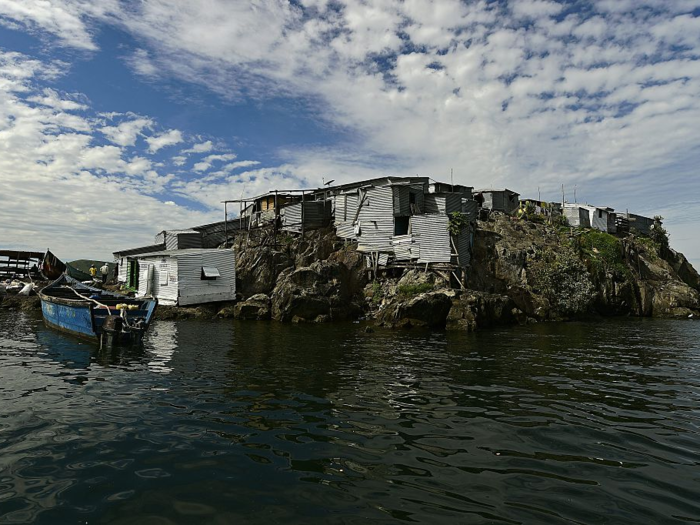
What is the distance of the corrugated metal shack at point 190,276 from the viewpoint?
1476 inches

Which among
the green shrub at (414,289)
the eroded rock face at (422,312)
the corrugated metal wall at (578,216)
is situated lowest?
the eroded rock face at (422,312)

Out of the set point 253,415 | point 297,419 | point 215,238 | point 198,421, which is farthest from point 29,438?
point 215,238

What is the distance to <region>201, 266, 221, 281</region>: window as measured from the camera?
125ft

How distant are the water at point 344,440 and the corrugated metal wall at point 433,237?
22.2 m

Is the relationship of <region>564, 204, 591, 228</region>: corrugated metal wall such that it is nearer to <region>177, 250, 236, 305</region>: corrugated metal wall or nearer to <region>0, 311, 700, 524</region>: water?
<region>0, 311, 700, 524</region>: water

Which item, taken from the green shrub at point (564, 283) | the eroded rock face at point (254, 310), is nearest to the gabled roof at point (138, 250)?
the eroded rock face at point (254, 310)

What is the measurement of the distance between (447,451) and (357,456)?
1.76 metres

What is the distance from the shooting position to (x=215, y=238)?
53.2 m

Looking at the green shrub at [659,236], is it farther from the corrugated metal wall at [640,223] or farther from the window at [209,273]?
the window at [209,273]

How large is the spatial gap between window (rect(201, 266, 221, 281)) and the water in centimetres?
2121

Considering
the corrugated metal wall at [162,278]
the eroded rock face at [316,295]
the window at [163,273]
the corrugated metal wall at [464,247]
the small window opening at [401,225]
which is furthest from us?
the small window opening at [401,225]

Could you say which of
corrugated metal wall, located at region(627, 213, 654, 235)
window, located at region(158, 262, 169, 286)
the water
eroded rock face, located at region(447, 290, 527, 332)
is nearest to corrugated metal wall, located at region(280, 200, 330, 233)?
window, located at region(158, 262, 169, 286)

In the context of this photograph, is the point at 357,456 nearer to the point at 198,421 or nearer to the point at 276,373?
the point at 198,421

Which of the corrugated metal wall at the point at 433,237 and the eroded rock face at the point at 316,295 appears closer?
the eroded rock face at the point at 316,295
